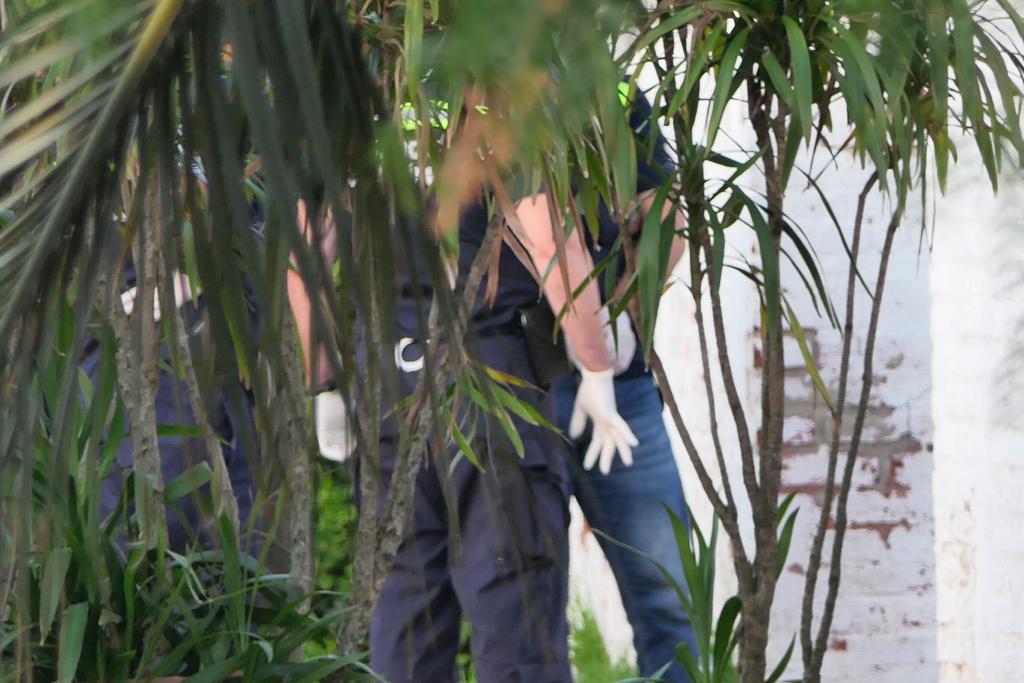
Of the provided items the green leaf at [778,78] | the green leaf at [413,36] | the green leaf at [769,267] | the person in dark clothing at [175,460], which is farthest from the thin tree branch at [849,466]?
the green leaf at [413,36]

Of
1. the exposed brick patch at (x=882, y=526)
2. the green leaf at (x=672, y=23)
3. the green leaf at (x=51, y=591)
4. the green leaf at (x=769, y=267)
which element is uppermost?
the green leaf at (x=672, y=23)

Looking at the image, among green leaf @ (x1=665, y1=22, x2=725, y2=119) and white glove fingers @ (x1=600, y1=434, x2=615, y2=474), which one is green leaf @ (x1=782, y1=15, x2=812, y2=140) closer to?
green leaf @ (x1=665, y1=22, x2=725, y2=119)

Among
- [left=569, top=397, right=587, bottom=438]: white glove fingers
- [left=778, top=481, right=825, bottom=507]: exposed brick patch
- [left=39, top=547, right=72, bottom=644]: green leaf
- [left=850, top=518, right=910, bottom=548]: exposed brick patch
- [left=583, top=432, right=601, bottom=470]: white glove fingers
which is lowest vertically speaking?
[left=39, top=547, right=72, bottom=644]: green leaf

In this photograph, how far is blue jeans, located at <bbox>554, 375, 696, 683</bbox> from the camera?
6.92ft

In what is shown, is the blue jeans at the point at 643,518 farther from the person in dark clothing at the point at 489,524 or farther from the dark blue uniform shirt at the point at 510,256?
the dark blue uniform shirt at the point at 510,256

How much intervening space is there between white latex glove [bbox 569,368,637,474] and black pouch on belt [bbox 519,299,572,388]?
54 mm

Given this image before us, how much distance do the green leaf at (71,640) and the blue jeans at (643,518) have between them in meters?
1.03

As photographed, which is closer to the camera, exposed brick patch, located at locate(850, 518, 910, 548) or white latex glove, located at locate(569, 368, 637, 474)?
white latex glove, located at locate(569, 368, 637, 474)

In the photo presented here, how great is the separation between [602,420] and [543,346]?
0.16m

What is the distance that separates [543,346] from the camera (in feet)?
6.45

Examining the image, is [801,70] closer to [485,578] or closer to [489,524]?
[489,524]

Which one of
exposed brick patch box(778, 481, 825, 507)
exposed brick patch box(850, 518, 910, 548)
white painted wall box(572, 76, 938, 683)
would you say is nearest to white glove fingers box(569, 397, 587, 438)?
white painted wall box(572, 76, 938, 683)

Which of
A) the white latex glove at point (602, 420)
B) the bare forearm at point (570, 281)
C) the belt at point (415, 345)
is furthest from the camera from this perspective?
the white latex glove at point (602, 420)

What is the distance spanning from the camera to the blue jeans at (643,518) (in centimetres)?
211
